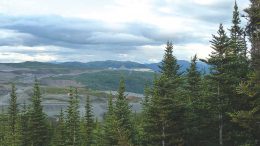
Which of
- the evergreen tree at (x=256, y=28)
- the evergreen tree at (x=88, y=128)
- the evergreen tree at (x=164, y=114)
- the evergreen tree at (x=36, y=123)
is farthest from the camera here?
the evergreen tree at (x=88, y=128)

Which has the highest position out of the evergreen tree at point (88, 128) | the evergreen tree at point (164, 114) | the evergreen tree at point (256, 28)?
the evergreen tree at point (256, 28)

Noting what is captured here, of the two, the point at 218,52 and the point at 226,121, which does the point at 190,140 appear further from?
the point at 218,52

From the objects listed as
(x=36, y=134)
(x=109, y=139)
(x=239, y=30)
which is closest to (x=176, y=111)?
(x=109, y=139)

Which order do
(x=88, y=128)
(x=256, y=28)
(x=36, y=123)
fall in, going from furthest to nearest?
(x=88, y=128), (x=36, y=123), (x=256, y=28)

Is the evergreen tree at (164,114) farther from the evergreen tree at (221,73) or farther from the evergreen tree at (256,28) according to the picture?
the evergreen tree at (256,28)

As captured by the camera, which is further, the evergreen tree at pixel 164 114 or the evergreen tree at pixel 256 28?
the evergreen tree at pixel 164 114

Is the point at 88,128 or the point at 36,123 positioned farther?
the point at 88,128

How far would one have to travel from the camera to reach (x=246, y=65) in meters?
37.6

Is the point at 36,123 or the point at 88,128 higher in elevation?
the point at 36,123

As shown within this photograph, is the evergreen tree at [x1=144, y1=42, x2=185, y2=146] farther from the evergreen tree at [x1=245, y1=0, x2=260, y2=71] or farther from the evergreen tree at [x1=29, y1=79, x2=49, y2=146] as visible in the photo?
the evergreen tree at [x1=29, y1=79, x2=49, y2=146]

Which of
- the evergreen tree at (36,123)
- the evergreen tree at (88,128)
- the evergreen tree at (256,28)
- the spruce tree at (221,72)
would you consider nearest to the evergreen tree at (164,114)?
the spruce tree at (221,72)

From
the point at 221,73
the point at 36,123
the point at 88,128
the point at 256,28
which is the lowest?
the point at 88,128

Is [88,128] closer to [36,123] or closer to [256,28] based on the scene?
[36,123]

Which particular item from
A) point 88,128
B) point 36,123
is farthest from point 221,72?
point 88,128
